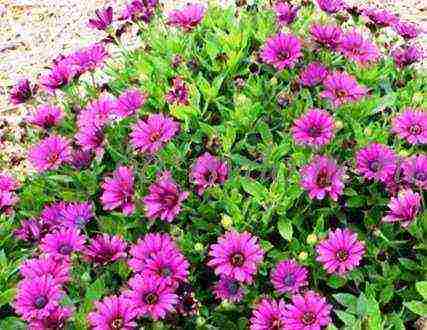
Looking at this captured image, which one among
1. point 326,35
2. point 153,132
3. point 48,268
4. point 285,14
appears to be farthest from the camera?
point 285,14

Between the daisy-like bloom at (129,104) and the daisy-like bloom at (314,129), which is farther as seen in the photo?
the daisy-like bloom at (129,104)

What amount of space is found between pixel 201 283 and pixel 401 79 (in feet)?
4.34

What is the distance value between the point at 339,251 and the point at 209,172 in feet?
1.80

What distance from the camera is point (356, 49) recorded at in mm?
3184

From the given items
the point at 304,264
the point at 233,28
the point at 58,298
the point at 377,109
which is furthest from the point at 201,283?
the point at 233,28

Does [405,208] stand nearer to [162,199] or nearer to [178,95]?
[162,199]

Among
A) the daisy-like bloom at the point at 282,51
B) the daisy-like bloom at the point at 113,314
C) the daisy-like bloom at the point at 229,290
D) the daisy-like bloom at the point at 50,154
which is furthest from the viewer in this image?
the daisy-like bloom at the point at 282,51

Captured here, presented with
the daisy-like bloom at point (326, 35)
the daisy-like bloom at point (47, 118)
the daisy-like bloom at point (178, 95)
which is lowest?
the daisy-like bloom at point (47, 118)

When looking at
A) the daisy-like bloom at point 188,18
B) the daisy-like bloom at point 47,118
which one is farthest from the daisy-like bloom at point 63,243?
the daisy-like bloom at point 188,18

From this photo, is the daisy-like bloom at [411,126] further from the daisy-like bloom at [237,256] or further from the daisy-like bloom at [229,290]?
the daisy-like bloom at [229,290]

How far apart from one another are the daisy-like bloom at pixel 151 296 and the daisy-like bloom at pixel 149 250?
0.27ft

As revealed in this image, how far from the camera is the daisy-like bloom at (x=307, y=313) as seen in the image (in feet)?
7.71

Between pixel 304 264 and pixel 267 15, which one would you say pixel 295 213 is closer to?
pixel 304 264

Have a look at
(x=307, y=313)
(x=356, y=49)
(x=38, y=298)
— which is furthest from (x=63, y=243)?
(x=356, y=49)
